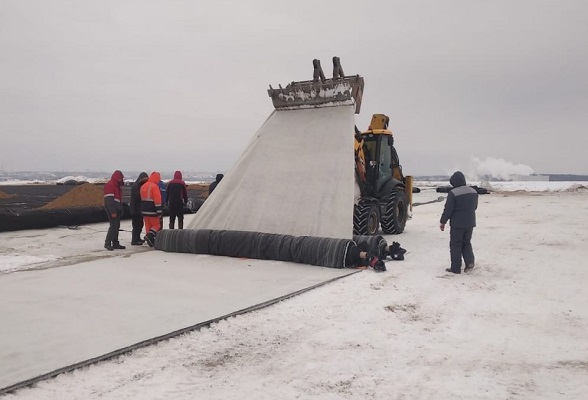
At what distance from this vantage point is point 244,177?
9328mm

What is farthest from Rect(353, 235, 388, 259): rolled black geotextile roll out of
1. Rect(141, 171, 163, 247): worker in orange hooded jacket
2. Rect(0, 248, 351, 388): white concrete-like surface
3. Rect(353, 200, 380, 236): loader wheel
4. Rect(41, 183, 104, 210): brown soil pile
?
Rect(41, 183, 104, 210): brown soil pile

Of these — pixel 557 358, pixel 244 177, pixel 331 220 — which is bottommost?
pixel 557 358

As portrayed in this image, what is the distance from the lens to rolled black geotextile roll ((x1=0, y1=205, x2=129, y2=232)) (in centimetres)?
1162

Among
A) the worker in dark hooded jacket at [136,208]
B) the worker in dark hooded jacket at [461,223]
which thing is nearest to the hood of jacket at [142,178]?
the worker in dark hooded jacket at [136,208]

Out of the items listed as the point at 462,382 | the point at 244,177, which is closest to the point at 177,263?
the point at 244,177

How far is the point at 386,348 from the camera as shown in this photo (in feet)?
13.0

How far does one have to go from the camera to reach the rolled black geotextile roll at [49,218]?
38.1ft

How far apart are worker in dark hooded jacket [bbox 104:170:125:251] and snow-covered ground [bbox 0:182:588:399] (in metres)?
5.12

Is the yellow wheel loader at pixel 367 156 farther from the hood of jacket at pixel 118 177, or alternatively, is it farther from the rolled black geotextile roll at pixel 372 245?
the hood of jacket at pixel 118 177

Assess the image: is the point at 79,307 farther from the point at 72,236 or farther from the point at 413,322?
the point at 72,236

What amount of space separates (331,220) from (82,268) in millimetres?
4157

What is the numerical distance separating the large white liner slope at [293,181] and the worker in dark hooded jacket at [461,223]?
5.53 ft

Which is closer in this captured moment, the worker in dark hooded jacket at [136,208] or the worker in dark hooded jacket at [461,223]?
the worker in dark hooded jacket at [461,223]

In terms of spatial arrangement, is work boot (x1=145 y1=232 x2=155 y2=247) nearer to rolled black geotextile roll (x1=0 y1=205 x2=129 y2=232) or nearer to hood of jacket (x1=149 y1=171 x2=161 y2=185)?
hood of jacket (x1=149 y1=171 x2=161 y2=185)
